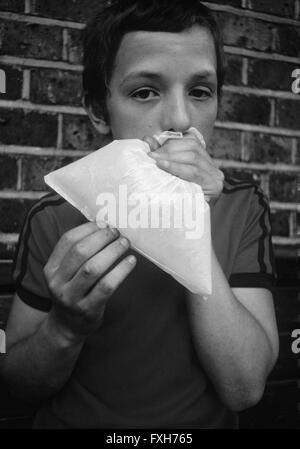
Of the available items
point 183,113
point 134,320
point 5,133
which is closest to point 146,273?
point 134,320

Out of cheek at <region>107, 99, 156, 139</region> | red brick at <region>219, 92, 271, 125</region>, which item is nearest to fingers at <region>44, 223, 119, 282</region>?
cheek at <region>107, 99, 156, 139</region>

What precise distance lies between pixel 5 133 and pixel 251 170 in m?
0.77

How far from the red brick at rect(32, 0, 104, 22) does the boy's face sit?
0.40 metres

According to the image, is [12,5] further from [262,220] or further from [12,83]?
[262,220]

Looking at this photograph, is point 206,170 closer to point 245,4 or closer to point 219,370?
point 219,370

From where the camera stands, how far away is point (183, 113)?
928 millimetres

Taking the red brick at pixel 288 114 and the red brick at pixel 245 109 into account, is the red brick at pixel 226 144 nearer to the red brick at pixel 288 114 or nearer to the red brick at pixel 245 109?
the red brick at pixel 245 109

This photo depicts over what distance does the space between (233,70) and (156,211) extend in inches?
34.9

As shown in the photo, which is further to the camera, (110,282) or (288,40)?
(288,40)

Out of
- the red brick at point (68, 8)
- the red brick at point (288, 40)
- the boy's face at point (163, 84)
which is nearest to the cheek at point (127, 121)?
the boy's face at point (163, 84)

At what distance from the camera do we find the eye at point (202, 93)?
3.30ft

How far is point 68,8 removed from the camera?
1.36 m

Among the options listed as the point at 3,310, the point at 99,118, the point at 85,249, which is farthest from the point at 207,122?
the point at 3,310

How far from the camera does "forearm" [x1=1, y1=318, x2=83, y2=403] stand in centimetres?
94
